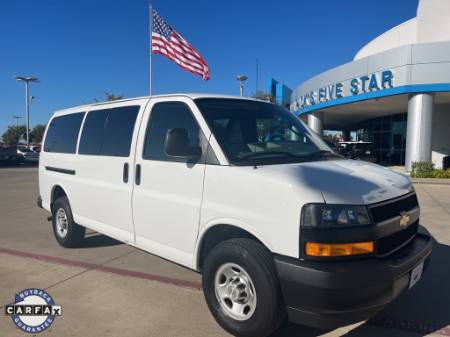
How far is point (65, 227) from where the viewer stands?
5789mm

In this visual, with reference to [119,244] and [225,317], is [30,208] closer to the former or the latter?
[119,244]

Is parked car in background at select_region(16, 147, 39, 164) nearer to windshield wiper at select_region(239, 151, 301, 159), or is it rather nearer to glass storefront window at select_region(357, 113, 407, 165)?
glass storefront window at select_region(357, 113, 407, 165)

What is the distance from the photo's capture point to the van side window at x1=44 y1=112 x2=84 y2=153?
18.0 feet

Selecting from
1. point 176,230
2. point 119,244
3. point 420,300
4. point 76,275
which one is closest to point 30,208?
point 119,244

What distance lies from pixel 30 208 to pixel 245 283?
8196 mm

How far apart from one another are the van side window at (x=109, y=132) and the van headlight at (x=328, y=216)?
2.38 m

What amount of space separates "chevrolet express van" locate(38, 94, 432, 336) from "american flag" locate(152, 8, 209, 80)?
10.6m

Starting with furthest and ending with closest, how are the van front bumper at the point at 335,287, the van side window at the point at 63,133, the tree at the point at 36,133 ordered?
the tree at the point at 36,133
the van side window at the point at 63,133
the van front bumper at the point at 335,287

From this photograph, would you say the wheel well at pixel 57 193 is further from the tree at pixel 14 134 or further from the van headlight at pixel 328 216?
the tree at pixel 14 134

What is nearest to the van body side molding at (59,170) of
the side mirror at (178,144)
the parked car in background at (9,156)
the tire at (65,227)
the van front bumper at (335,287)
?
the tire at (65,227)

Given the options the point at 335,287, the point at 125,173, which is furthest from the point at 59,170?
the point at 335,287

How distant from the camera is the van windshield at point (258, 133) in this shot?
11.2 feet

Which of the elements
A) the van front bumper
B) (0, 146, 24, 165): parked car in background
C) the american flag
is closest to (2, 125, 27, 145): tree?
(0, 146, 24, 165): parked car in background

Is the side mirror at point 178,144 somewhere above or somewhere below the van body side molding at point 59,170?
above
